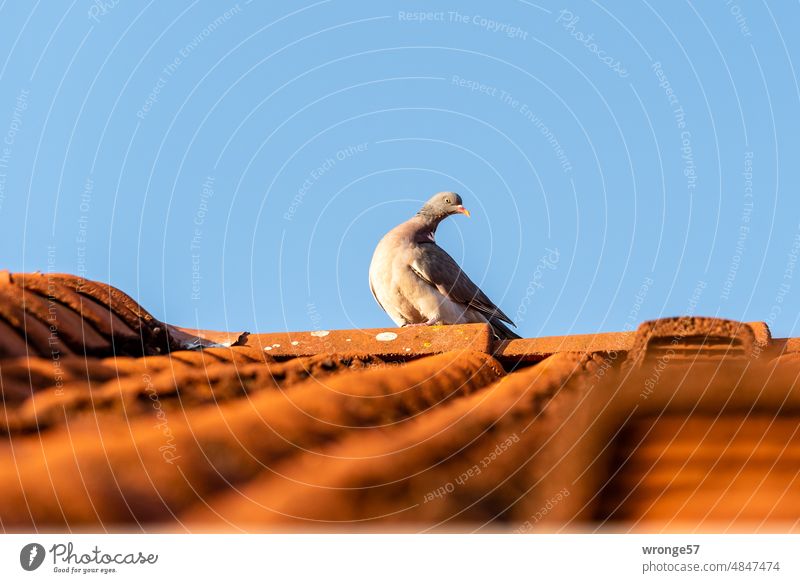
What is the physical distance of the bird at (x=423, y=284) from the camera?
31.1ft

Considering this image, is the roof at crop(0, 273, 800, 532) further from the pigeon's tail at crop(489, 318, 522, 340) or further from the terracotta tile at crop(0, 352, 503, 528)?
the pigeon's tail at crop(489, 318, 522, 340)

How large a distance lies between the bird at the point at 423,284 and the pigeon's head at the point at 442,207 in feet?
0.36

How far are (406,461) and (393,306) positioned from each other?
5.23m

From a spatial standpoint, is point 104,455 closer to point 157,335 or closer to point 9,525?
point 9,525

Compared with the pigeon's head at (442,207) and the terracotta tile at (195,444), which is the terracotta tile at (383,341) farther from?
the pigeon's head at (442,207)

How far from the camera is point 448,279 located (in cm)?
959

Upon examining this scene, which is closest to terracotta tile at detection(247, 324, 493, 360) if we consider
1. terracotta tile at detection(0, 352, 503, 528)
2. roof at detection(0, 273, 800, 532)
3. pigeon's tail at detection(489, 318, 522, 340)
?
roof at detection(0, 273, 800, 532)

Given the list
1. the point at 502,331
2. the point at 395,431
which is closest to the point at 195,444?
the point at 395,431

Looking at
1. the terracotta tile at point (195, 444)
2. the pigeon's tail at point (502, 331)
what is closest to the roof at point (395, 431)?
the terracotta tile at point (195, 444)

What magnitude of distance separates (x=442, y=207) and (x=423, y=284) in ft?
3.18

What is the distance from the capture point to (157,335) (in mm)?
5562

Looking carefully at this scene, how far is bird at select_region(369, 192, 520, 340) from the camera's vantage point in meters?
9.48

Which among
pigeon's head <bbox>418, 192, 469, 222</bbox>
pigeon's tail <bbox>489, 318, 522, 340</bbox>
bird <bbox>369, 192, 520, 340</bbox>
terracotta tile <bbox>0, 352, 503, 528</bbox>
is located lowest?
terracotta tile <bbox>0, 352, 503, 528</bbox>

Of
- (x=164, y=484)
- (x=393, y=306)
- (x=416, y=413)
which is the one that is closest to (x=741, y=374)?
(x=416, y=413)
